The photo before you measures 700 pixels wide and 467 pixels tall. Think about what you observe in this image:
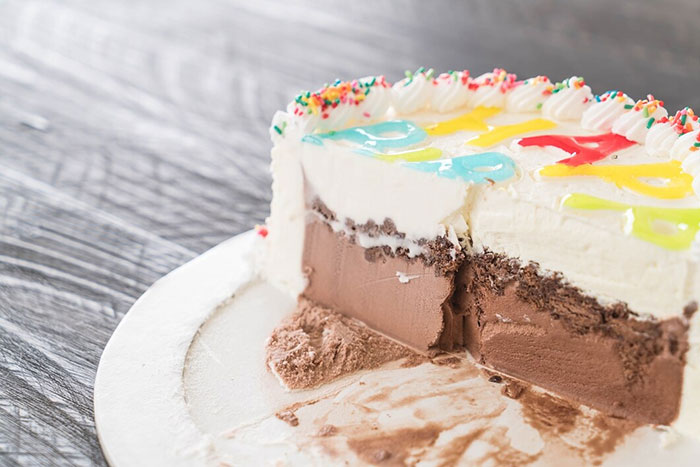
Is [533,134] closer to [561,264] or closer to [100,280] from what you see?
[561,264]

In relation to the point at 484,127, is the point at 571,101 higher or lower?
higher

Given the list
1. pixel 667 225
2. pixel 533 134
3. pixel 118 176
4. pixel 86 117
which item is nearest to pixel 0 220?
pixel 118 176

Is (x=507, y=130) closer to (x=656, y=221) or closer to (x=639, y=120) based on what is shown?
(x=639, y=120)

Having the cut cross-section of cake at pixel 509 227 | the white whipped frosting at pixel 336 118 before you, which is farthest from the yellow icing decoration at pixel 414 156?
the white whipped frosting at pixel 336 118

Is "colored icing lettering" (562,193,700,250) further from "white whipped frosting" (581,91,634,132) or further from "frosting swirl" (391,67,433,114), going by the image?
"frosting swirl" (391,67,433,114)

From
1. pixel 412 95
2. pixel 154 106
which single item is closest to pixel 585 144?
pixel 412 95

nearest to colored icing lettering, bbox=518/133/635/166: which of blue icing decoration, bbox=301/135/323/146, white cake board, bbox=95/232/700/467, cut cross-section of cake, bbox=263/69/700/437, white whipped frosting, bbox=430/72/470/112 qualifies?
cut cross-section of cake, bbox=263/69/700/437
